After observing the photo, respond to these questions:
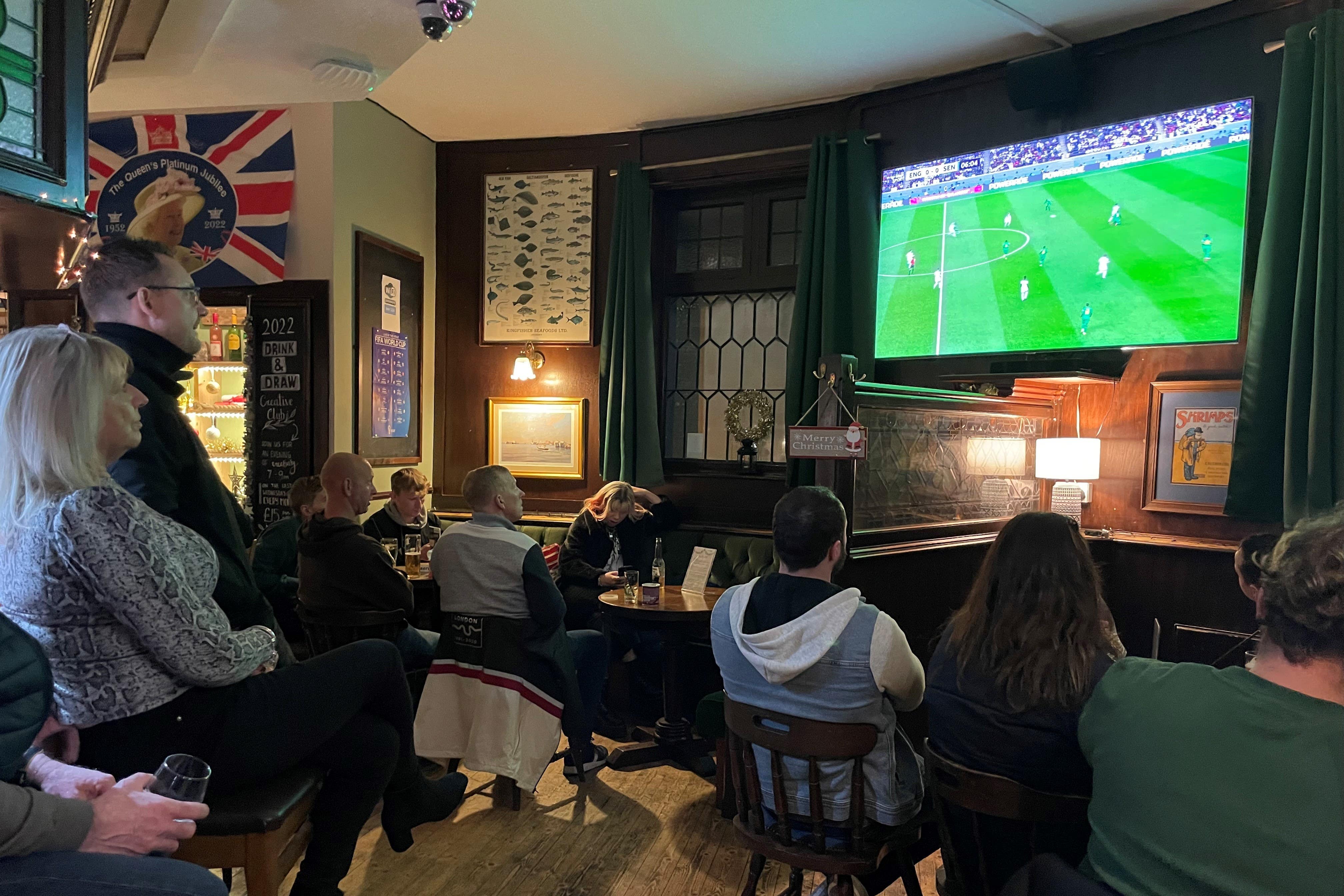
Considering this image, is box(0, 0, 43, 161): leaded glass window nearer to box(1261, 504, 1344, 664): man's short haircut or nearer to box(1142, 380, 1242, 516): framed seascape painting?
box(1261, 504, 1344, 664): man's short haircut

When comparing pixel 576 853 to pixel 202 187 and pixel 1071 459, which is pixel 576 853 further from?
pixel 202 187

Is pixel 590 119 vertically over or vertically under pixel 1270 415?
over

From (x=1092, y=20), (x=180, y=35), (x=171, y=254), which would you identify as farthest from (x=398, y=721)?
(x=1092, y=20)

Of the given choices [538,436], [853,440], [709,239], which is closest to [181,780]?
[853,440]

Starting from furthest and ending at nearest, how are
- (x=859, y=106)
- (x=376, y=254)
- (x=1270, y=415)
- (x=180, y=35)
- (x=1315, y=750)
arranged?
(x=376, y=254)
(x=859, y=106)
(x=1270, y=415)
(x=180, y=35)
(x=1315, y=750)

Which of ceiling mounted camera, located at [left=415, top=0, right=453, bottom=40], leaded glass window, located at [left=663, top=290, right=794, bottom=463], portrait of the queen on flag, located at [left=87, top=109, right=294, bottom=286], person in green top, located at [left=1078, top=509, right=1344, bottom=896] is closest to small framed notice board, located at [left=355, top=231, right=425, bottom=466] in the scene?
portrait of the queen on flag, located at [left=87, top=109, right=294, bottom=286]

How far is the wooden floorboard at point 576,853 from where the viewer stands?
107 inches

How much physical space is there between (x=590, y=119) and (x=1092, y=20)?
9.20 feet

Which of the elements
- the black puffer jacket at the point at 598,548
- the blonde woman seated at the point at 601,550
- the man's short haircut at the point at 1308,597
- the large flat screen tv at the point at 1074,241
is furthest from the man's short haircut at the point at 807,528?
the large flat screen tv at the point at 1074,241

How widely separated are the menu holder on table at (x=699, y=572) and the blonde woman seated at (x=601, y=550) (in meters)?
0.35

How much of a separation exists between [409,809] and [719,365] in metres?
3.73

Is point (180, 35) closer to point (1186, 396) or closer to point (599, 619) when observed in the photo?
point (599, 619)

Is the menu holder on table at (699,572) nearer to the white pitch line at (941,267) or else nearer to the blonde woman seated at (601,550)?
the blonde woman seated at (601,550)

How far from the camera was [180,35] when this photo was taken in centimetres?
239
